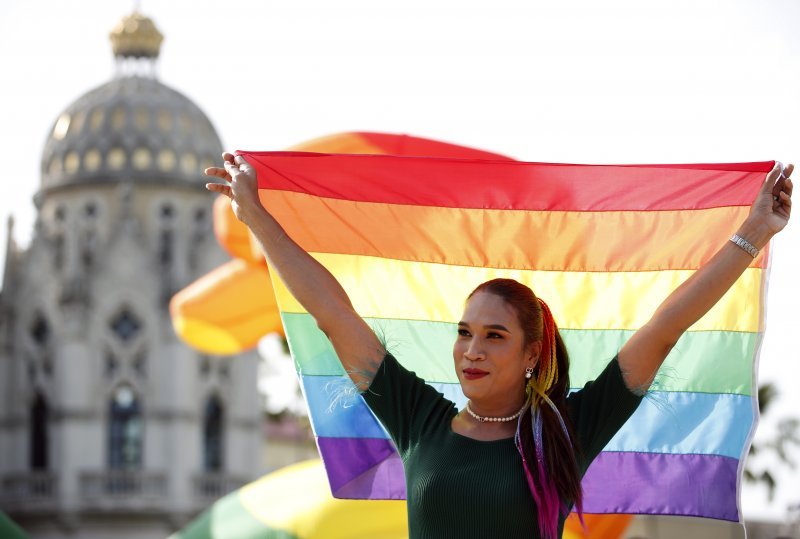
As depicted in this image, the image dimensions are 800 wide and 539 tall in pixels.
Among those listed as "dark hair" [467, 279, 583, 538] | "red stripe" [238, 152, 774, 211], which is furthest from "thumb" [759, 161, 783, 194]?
"dark hair" [467, 279, 583, 538]

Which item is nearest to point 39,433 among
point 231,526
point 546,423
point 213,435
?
point 213,435

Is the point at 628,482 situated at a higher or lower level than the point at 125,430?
lower

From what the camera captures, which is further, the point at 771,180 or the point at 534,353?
the point at 771,180

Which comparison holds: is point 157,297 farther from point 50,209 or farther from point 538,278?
point 538,278

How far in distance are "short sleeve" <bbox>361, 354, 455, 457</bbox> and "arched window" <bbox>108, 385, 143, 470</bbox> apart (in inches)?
1411

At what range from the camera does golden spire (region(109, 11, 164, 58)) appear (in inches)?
1747

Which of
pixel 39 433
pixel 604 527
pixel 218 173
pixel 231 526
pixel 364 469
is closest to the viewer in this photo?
pixel 218 173

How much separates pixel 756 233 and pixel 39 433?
37534mm

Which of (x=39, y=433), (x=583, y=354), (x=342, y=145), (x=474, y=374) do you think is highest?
(x=342, y=145)

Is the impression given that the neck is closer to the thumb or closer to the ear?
the ear

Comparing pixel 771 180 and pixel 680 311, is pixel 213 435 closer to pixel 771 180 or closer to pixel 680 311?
pixel 771 180

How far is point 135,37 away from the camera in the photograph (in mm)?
44531

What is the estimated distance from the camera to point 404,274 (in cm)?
562

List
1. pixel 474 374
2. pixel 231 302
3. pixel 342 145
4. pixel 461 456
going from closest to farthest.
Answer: pixel 461 456
pixel 474 374
pixel 342 145
pixel 231 302
